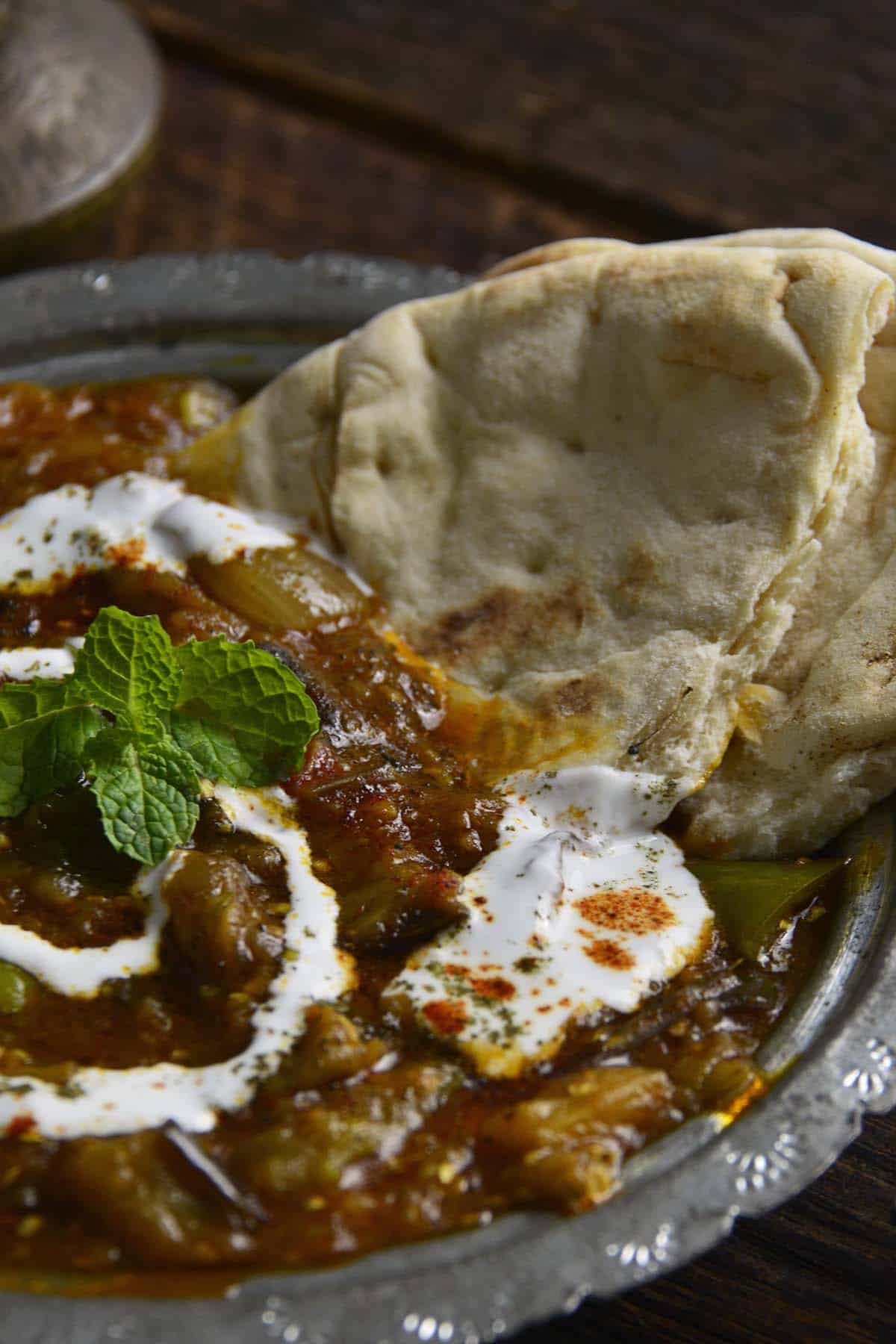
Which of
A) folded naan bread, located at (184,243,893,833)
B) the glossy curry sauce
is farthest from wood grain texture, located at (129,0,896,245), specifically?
the glossy curry sauce

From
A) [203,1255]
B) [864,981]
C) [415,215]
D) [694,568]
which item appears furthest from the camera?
[415,215]

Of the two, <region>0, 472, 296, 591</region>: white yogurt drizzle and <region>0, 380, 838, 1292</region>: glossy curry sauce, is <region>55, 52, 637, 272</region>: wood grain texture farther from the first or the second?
<region>0, 380, 838, 1292</region>: glossy curry sauce

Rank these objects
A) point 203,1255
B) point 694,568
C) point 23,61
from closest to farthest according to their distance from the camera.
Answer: point 203,1255
point 694,568
point 23,61

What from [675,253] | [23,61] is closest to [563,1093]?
[675,253]

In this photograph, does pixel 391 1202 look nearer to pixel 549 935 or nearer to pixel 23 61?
pixel 549 935

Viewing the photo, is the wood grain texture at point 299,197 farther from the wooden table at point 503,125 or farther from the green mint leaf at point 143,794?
the green mint leaf at point 143,794
